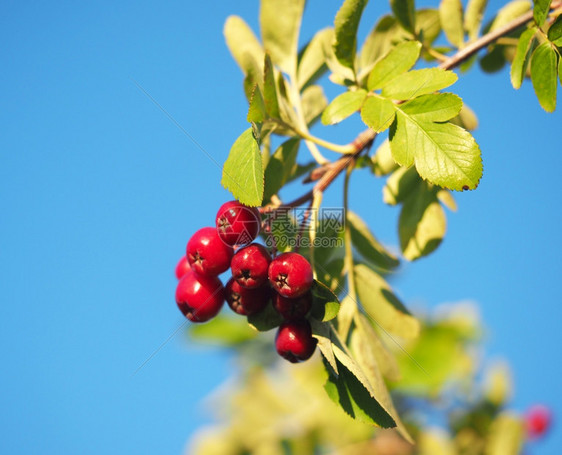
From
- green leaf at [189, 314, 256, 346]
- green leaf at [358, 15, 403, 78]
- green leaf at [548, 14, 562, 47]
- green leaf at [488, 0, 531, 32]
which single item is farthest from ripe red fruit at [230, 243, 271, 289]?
green leaf at [189, 314, 256, 346]

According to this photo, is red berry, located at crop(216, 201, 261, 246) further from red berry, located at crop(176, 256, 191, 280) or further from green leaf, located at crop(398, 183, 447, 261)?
green leaf, located at crop(398, 183, 447, 261)

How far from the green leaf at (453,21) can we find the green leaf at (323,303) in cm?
110

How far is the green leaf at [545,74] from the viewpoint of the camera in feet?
4.48

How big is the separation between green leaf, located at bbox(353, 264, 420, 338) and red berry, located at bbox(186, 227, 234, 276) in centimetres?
50

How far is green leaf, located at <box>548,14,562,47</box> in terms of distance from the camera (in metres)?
1.33

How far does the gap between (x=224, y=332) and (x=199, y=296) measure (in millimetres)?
3119

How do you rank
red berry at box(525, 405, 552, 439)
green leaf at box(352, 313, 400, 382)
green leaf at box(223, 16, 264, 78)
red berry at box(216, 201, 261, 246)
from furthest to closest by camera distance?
1. red berry at box(525, 405, 552, 439)
2. green leaf at box(223, 16, 264, 78)
3. green leaf at box(352, 313, 400, 382)
4. red berry at box(216, 201, 261, 246)

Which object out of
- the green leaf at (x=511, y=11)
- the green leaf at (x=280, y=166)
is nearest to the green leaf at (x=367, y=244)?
the green leaf at (x=280, y=166)

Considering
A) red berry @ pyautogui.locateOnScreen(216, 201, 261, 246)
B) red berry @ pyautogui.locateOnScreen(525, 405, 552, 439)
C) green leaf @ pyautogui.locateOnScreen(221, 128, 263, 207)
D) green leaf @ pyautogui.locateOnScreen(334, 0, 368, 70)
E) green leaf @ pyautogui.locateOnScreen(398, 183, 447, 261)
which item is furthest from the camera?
red berry @ pyautogui.locateOnScreen(525, 405, 552, 439)

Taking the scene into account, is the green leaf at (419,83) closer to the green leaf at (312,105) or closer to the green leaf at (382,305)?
the green leaf at (312,105)

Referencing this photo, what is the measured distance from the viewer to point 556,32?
1344 millimetres

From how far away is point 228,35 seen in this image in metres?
1.95

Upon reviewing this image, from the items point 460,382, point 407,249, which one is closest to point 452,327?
point 460,382

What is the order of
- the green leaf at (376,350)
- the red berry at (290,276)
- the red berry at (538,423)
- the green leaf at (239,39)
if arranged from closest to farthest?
1. the red berry at (290,276)
2. the green leaf at (376,350)
3. the green leaf at (239,39)
4. the red berry at (538,423)
